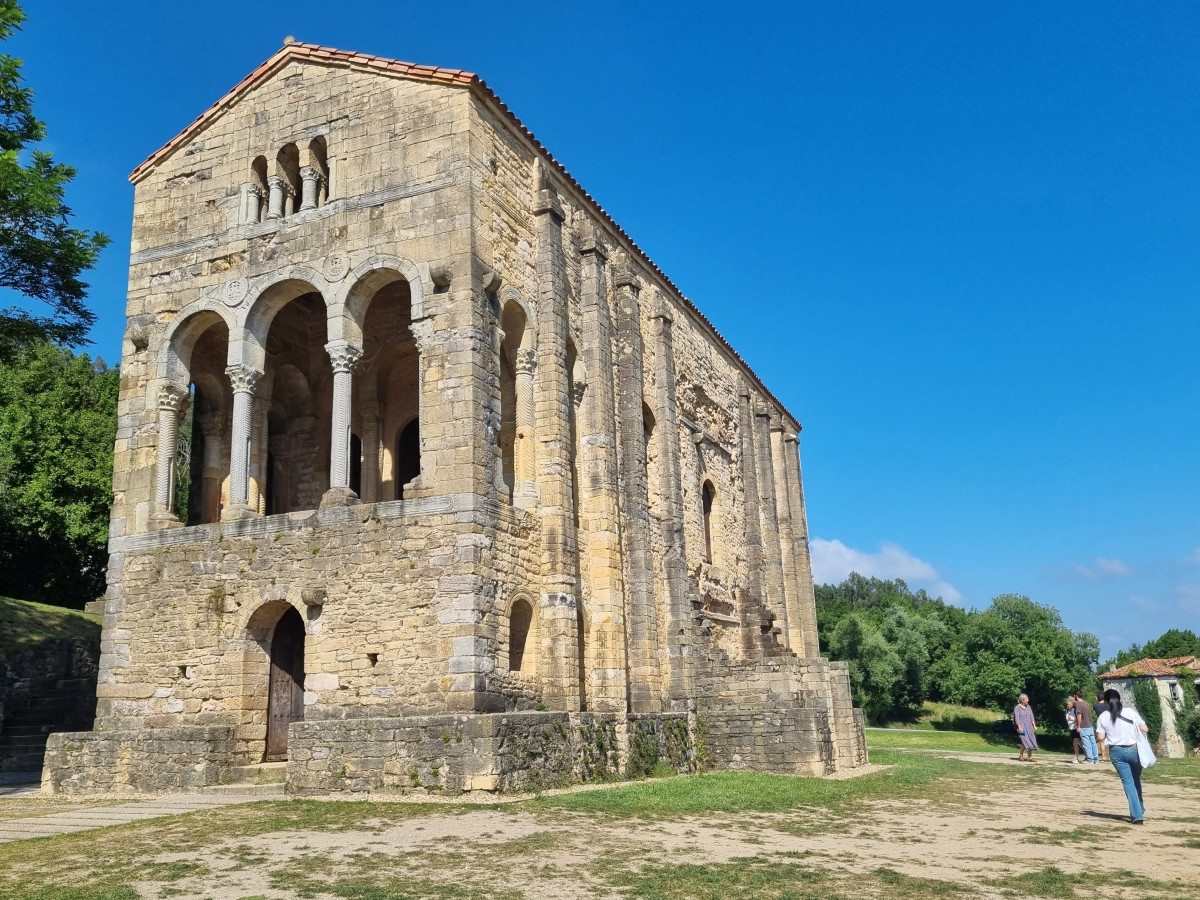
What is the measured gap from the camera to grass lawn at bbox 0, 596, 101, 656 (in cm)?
1958

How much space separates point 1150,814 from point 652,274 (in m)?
14.5

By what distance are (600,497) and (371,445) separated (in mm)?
4674

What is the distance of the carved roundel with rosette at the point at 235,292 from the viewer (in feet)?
51.2

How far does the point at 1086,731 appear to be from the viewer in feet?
66.4

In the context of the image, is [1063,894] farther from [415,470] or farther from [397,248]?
[415,470]

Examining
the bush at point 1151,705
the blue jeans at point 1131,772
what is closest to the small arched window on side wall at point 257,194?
the blue jeans at point 1131,772

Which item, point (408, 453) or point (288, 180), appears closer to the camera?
point (288, 180)

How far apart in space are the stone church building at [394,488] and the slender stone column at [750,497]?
5.59 m

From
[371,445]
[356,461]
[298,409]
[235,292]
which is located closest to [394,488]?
[371,445]

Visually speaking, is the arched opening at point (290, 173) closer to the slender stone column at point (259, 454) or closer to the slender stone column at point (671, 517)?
the slender stone column at point (259, 454)

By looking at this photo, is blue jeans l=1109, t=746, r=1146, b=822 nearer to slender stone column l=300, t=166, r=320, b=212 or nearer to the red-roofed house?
slender stone column l=300, t=166, r=320, b=212

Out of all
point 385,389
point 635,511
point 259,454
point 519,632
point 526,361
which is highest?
point 385,389

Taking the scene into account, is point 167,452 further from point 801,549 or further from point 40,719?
point 801,549

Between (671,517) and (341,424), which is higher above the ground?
(341,424)
